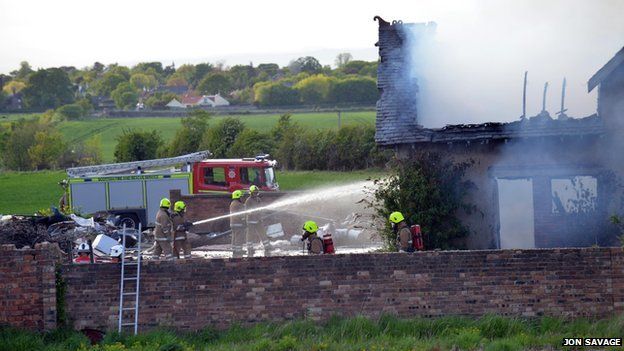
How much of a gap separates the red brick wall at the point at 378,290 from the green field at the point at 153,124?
53295mm

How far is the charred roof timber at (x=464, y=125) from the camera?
19641 millimetres

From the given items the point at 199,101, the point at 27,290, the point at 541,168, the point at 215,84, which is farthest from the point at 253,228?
the point at 215,84

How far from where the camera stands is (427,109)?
70.6 feet

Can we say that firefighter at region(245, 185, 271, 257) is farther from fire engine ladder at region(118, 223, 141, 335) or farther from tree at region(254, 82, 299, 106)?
tree at region(254, 82, 299, 106)

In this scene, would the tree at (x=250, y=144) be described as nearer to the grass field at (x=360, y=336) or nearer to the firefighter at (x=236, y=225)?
the firefighter at (x=236, y=225)

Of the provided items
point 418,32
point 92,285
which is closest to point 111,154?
point 418,32

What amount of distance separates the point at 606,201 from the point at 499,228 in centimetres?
202

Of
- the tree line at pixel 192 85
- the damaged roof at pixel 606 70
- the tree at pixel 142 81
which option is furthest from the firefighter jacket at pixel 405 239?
the tree at pixel 142 81

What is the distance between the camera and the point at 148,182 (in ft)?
98.1

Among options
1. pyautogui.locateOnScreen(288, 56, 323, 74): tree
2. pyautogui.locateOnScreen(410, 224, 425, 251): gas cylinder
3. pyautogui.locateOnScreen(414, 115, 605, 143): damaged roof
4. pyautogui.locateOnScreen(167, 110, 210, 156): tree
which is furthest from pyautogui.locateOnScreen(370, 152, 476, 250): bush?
pyautogui.locateOnScreen(288, 56, 323, 74): tree

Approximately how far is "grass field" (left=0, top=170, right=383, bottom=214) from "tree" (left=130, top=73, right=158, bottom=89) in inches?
3999

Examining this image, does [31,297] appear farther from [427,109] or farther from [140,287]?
[427,109]

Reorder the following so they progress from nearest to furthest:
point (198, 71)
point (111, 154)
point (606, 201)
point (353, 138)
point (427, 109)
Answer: point (606, 201) → point (427, 109) → point (353, 138) → point (111, 154) → point (198, 71)

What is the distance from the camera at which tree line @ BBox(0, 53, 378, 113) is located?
101 metres
